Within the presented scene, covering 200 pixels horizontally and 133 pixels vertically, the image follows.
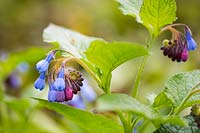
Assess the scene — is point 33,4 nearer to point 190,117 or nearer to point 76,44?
point 76,44

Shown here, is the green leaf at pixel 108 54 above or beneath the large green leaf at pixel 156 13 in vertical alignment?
beneath

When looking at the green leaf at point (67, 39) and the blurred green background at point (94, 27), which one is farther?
the blurred green background at point (94, 27)

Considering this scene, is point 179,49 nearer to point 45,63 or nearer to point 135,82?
point 135,82

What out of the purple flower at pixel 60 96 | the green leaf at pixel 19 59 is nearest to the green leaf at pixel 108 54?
the purple flower at pixel 60 96

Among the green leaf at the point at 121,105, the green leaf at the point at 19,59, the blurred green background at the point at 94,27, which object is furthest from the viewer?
the blurred green background at the point at 94,27

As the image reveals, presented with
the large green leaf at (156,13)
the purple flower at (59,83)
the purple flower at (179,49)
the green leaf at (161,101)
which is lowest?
the green leaf at (161,101)

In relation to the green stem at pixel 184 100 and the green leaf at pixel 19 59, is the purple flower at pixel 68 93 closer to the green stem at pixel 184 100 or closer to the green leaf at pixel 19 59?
the green stem at pixel 184 100

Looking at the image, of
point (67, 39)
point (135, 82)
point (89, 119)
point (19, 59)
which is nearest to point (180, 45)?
point (135, 82)
